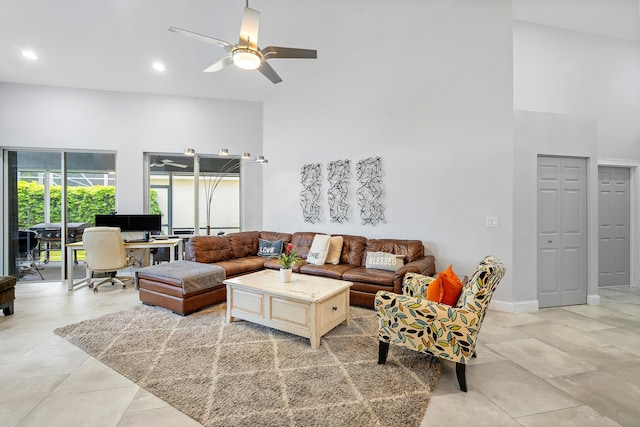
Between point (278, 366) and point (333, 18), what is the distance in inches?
158

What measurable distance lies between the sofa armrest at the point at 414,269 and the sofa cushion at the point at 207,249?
2.76 metres

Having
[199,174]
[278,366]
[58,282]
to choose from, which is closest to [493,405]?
[278,366]

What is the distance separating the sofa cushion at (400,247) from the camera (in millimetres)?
3863

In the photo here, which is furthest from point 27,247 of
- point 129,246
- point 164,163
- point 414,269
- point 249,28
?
point 414,269

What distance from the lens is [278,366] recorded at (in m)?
2.29

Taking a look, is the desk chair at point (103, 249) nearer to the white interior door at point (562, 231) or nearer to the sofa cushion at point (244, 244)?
the sofa cushion at point (244, 244)

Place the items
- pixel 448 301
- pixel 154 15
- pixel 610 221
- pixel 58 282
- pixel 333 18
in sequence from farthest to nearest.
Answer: pixel 58 282, pixel 610 221, pixel 333 18, pixel 154 15, pixel 448 301

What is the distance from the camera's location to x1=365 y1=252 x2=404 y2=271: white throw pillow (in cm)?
376

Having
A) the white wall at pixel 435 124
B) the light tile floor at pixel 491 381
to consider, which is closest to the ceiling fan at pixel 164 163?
the white wall at pixel 435 124

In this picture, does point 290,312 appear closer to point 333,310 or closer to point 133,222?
point 333,310

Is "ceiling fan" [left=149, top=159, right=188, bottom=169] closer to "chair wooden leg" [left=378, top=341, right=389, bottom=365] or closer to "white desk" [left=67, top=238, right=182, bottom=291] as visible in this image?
"white desk" [left=67, top=238, right=182, bottom=291]

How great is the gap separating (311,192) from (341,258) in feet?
4.75

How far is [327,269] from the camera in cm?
400

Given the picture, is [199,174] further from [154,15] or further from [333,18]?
[333,18]
